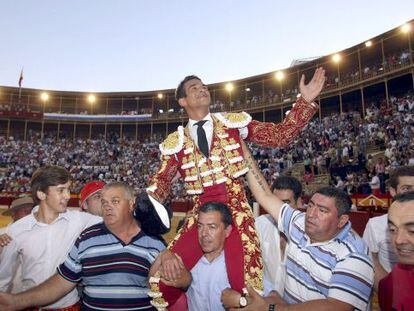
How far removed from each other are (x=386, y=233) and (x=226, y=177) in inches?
67.9

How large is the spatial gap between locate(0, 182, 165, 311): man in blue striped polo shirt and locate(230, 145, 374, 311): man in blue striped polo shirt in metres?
0.83

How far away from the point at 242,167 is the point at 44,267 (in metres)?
1.79

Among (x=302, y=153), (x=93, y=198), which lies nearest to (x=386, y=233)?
(x=93, y=198)

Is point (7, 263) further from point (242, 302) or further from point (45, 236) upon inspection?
point (242, 302)

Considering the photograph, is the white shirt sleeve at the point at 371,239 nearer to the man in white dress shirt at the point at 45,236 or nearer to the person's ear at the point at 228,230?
the person's ear at the point at 228,230

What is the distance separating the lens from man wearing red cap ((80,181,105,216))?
408 centimetres

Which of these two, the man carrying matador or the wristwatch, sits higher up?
the man carrying matador

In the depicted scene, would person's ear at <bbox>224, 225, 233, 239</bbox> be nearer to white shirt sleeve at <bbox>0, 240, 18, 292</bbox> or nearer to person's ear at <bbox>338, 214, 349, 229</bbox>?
person's ear at <bbox>338, 214, 349, 229</bbox>

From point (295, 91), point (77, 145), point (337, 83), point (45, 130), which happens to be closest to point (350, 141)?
point (337, 83)

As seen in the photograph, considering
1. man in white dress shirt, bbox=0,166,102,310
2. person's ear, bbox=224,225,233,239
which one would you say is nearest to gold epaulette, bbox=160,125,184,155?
person's ear, bbox=224,225,233,239

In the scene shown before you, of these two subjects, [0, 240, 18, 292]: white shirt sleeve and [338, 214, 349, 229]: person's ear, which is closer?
[338, 214, 349, 229]: person's ear

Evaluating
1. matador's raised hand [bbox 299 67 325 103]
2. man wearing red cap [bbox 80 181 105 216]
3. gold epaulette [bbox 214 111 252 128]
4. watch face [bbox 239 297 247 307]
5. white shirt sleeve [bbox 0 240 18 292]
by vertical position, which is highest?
matador's raised hand [bbox 299 67 325 103]

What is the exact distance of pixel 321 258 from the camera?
237 centimetres

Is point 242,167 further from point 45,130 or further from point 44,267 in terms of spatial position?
point 45,130
